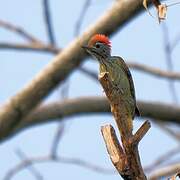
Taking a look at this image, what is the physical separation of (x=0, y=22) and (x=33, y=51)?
0.30 m

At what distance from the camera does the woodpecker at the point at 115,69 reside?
97.8 inches

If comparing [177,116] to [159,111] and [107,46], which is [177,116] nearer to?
[159,111]

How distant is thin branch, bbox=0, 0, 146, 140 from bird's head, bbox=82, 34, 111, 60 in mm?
1782

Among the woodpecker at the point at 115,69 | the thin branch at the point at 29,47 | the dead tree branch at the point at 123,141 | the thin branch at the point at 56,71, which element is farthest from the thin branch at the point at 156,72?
the dead tree branch at the point at 123,141

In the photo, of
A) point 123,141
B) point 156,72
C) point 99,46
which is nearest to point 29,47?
point 156,72

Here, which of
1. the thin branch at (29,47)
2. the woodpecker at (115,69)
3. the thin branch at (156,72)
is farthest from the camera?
the thin branch at (156,72)

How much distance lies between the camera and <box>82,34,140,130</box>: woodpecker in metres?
2.48

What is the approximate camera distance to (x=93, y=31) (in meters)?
4.52

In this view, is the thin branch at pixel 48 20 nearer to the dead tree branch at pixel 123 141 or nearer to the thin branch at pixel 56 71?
the thin branch at pixel 56 71

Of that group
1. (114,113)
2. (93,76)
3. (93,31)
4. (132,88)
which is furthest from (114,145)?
(93,76)

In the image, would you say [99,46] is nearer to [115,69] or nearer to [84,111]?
[115,69]

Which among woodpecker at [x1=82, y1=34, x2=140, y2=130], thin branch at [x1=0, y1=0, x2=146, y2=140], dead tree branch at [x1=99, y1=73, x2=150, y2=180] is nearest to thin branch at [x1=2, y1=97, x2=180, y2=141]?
thin branch at [x1=0, y1=0, x2=146, y2=140]

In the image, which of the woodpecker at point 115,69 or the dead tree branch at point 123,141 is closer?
the dead tree branch at point 123,141

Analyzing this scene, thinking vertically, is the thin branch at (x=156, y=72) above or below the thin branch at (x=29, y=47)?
below
